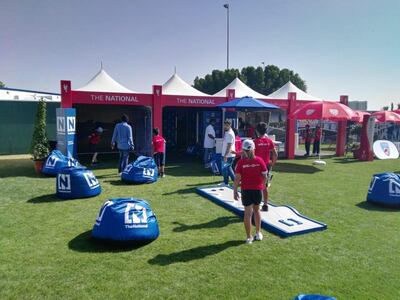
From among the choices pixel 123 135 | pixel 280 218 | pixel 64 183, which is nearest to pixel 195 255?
pixel 280 218

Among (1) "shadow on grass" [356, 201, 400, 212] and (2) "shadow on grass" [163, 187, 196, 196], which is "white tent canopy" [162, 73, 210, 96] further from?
(1) "shadow on grass" [356, 201, 400, 212]

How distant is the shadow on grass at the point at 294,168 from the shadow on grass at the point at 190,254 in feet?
25.3

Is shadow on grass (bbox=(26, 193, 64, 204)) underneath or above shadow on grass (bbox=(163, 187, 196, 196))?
underneath

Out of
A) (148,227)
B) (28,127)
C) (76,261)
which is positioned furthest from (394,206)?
Result: (28,127)

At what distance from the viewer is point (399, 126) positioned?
23.8m

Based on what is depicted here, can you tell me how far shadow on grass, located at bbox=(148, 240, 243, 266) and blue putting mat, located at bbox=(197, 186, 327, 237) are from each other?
934 mm

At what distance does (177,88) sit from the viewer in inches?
647

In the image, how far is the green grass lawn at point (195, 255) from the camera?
Answer: 12.4 feet

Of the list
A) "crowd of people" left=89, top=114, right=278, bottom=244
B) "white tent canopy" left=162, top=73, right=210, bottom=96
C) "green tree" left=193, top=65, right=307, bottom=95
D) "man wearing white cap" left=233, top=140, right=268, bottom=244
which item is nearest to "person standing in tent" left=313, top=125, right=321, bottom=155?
"white tent canopy" left=162, top=73, right=210, bottom=96

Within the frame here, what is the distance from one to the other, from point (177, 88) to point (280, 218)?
11412mm

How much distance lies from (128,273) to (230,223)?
8.08 ft

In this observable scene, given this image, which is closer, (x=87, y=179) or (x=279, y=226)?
(x=279, y=226)

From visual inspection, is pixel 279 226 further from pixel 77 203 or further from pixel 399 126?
pixel 399 126

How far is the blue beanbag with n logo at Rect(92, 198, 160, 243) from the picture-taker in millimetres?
4824
